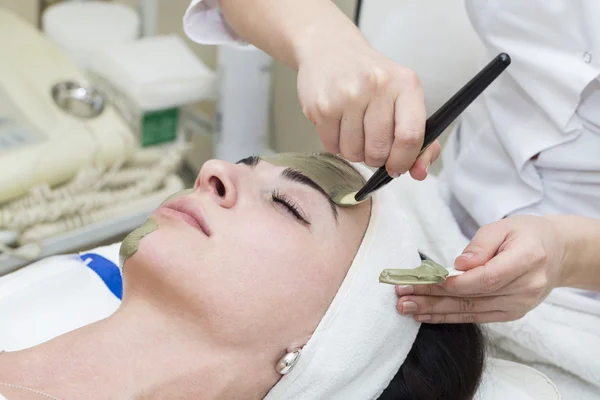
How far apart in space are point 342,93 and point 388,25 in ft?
2.17

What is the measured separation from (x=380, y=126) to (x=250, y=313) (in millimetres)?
290

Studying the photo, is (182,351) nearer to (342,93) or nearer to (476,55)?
(342,93)

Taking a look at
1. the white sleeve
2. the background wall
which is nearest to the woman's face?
the white sleeve

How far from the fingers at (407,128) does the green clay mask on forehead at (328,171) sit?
17 centimetres

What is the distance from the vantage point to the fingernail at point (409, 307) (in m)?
0.92

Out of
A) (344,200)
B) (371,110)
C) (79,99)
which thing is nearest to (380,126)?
(371,110)

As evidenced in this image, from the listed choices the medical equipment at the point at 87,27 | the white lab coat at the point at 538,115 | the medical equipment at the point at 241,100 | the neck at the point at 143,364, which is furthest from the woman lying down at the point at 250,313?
the medical equipment at the point at 87,27

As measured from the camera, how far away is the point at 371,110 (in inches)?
31.1

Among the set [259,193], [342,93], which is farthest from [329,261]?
[342,93]

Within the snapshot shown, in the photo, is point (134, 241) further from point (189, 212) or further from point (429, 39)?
point (429, 39)

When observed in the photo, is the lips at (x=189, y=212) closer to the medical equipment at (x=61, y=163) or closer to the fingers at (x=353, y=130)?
the fingers at (x=353, y=130)

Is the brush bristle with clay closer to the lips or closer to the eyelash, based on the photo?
the eyelash

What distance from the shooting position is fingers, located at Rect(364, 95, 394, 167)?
784 mm

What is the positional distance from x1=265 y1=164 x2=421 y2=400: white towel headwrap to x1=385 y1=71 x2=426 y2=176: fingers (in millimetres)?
174
